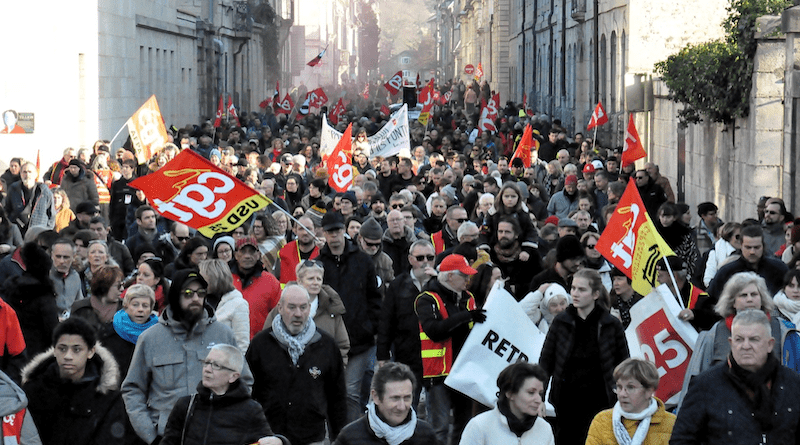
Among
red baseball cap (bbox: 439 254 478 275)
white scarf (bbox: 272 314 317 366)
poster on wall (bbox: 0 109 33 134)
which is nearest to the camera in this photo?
white scarf (bbox: 272 314 317 366)

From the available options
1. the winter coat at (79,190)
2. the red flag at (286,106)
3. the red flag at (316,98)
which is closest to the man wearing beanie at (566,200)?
the winter coat at (79,190)

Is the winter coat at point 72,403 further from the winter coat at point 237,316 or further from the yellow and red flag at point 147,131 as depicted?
the yellow and red flag at point 147,131

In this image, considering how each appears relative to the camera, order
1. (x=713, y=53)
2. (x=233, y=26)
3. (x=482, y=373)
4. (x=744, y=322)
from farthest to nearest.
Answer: (x=233, y=26) < (x=713, y=53) < (x=482, y=373) < (x=744, y=322)

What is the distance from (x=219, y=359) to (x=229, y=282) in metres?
2.51

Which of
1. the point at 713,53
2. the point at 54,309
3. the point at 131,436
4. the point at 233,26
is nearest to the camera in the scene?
the point at 131,436

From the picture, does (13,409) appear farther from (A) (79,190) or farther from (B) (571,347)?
(A) (79,190)

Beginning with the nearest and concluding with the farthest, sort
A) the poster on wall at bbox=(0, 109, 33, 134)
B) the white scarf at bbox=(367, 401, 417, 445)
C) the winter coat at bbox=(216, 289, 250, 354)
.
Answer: the white scarf at bbox=(367, 401, 417, 445), the winter coat at bbox=(216, 289, 250, 354), the poster on wall at bbox=(0, 109, 33, 134)

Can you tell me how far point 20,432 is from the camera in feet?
20.8

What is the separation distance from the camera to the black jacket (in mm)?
9852

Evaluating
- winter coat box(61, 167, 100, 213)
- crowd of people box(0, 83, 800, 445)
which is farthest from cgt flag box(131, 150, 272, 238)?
winter coat box(61, 167, 100, 213)

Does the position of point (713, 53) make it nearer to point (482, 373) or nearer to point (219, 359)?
point (482, 373)

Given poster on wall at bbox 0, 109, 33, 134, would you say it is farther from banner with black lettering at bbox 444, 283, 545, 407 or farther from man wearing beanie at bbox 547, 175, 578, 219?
banner with black lettering at bbox 444, 283, 545, 407

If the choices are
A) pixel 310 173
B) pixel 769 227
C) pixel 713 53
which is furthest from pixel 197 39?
pixel 769 227

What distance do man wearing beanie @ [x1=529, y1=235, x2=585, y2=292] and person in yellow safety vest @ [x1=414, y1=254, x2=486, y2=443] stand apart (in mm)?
747
